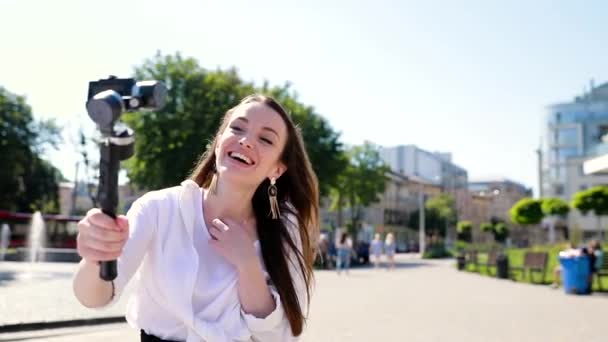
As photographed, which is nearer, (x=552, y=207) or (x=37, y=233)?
(x=37, y=233)

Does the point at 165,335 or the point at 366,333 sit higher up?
the point at 165,335

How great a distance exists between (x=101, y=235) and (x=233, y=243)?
653mm

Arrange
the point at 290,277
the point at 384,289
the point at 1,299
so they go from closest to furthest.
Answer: the point at 290,277 < the point at 1,299 < the point at 384,289

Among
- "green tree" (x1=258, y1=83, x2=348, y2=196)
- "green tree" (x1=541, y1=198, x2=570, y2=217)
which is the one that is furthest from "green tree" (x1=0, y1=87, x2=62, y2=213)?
"green tree" (x1=541, y1=198, x2=570, y2=217)

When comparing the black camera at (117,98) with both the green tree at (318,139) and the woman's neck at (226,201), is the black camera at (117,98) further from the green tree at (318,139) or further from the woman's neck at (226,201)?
the green tree at (318,139)

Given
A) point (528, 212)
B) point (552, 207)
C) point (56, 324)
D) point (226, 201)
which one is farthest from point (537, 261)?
point (552, 207)

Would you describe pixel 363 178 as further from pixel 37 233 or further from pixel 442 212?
pixel 442 212

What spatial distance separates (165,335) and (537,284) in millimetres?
21866

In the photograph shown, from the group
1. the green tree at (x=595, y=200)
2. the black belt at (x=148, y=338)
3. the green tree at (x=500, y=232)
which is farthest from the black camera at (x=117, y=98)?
the green tree at (x=500, y=232)

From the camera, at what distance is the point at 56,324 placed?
9641mm

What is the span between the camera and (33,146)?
45281 mm

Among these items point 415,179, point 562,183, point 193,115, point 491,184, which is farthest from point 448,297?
point 491,184

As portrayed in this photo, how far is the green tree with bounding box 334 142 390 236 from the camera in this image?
191ft

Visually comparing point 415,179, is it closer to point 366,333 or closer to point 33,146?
point 33,146
